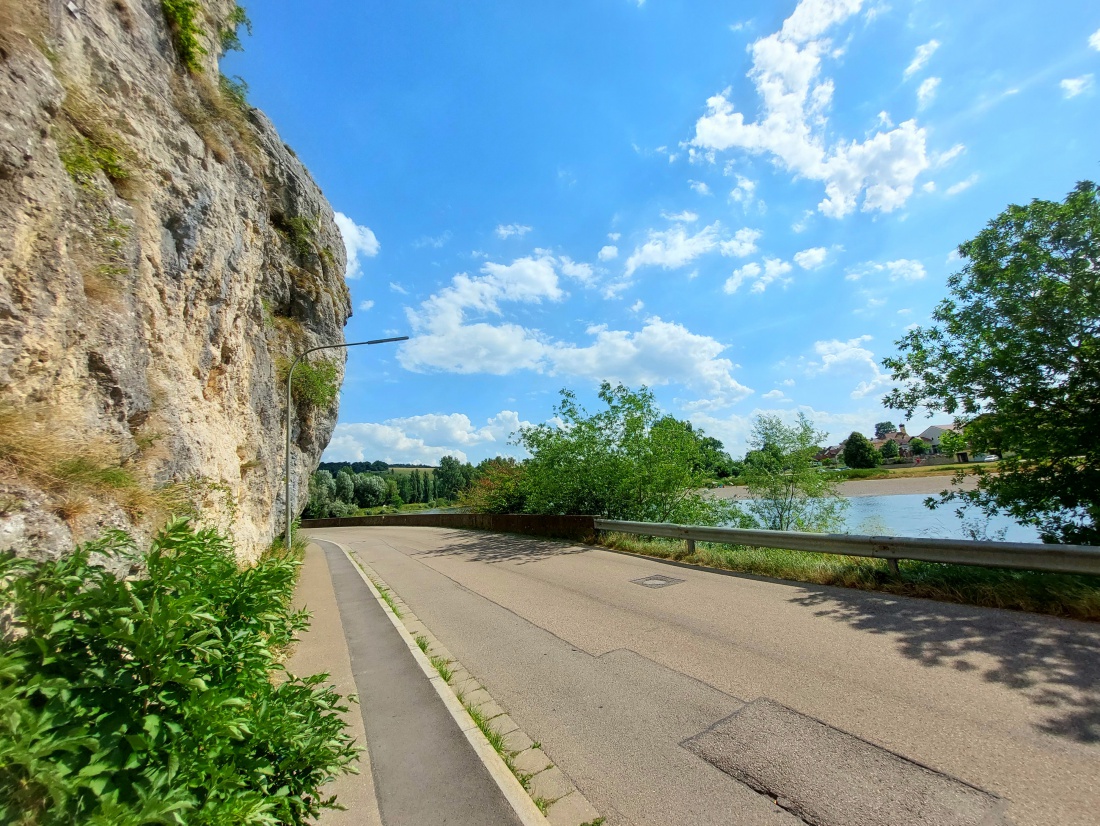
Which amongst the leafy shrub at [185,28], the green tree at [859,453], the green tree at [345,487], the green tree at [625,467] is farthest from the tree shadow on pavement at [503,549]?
the green tree at [859,453]

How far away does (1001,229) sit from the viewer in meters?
8.46

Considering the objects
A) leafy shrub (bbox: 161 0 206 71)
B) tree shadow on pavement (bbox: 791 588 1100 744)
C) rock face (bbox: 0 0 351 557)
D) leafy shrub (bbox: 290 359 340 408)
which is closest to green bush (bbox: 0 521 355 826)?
rock face (bbox: 0 0 351 557)

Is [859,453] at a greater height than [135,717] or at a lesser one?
greater

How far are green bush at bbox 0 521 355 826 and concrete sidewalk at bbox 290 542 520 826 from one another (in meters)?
0.81

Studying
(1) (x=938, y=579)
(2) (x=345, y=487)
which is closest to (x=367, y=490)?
(2) (x=345, y=487)

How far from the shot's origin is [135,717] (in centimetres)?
201

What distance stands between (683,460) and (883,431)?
98.9 meters

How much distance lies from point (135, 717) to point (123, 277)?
17.2 ft

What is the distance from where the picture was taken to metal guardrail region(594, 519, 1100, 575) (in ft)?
17.4

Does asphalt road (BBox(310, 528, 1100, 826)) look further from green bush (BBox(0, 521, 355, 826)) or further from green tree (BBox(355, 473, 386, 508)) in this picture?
green tree (BBox(355, 473, 386, 508))

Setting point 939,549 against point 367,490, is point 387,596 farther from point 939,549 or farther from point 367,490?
point 367,490

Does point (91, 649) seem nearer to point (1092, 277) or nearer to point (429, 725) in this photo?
point (429, 725)

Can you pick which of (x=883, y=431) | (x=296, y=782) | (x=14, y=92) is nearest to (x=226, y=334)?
(x=14, y=92)

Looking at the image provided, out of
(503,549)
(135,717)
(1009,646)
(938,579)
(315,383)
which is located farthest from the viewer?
(315,383)
